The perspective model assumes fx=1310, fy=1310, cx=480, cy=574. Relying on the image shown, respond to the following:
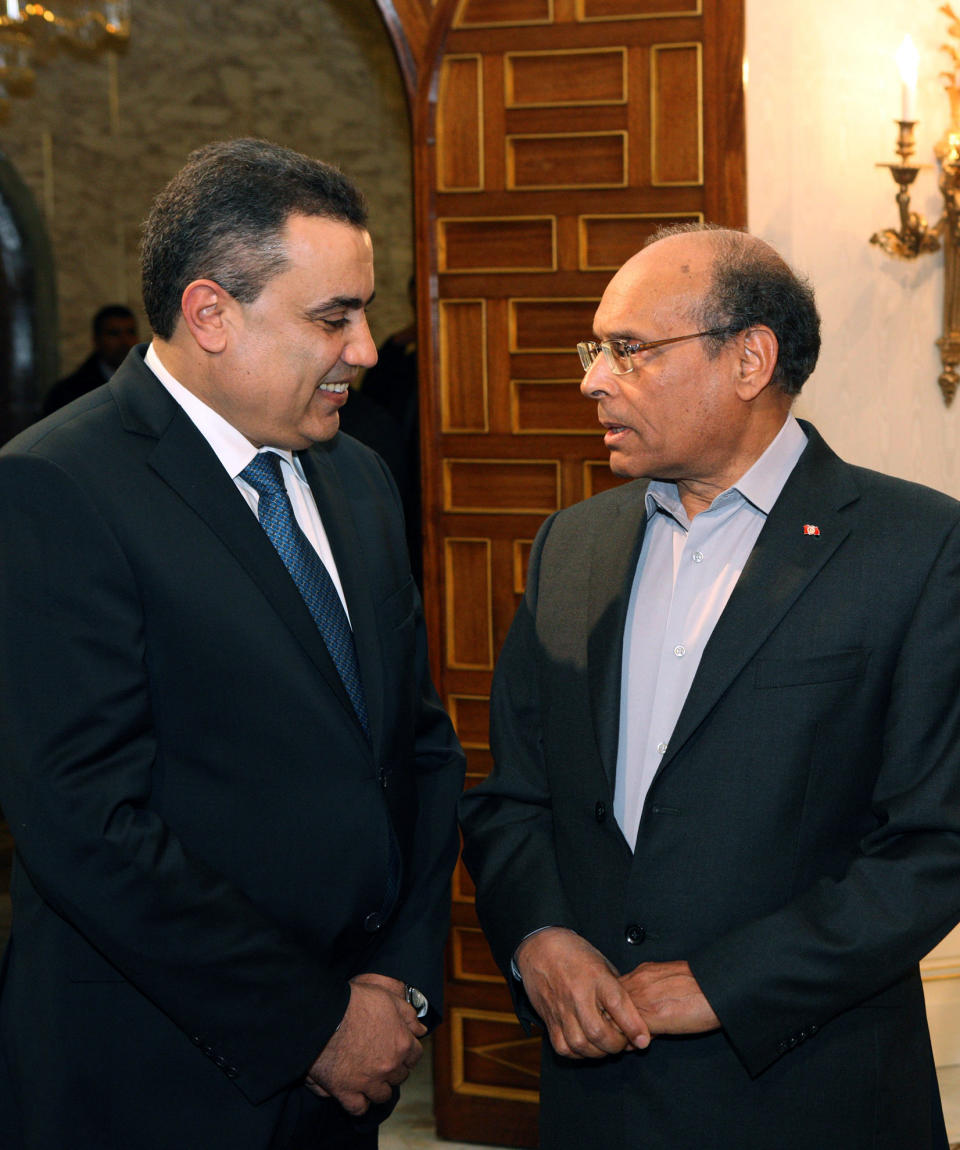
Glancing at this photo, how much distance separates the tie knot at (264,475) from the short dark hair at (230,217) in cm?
22

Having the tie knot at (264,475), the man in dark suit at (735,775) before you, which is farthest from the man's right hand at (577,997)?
the tie knot at (264,475)

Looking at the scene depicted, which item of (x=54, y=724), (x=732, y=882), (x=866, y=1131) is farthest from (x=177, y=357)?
(x=866, y=1131)

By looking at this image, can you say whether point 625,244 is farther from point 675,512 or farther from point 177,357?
point 177,357

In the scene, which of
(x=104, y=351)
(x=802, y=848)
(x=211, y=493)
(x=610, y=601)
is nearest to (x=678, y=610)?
(x=610, y=601)

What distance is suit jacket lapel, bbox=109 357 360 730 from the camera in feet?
5.73

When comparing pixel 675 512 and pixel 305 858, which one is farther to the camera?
pixel 675 512

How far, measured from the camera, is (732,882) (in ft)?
5.82

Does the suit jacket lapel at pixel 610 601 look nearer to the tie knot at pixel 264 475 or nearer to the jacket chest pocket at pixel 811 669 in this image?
the jacket chest pocket at pixel 811 669

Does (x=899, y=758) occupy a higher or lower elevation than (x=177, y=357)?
lower

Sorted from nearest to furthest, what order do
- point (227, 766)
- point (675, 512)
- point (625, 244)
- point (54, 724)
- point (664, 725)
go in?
1. point (54, 724)
2. point (227, 766)
3. point (664, 725)
4. point (675, 512)
5. point (625, 244)

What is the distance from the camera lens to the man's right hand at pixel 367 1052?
1.76 m

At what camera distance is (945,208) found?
3.56m

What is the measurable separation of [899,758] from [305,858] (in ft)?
2.64

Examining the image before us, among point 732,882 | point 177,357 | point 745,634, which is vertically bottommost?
point 732,882
